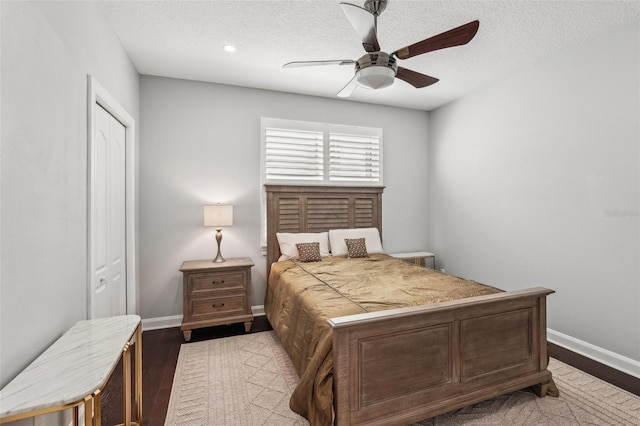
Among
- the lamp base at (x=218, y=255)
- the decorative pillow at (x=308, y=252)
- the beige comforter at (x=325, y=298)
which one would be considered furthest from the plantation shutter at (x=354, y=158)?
the lamp base at (x=218, y=255)

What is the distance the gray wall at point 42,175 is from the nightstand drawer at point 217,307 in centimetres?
129

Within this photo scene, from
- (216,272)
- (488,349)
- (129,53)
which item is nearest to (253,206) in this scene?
(216,272)

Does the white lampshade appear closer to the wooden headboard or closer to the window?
the wooden headboard

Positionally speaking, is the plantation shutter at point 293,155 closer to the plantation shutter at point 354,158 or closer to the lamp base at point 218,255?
the plantation shutter at point 354,158

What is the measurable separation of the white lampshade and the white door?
766mm

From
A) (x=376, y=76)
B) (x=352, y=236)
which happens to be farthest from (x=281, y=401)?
(x=376, y=76)

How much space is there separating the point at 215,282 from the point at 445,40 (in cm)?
293

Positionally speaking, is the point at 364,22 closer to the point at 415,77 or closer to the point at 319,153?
the point at 415,77

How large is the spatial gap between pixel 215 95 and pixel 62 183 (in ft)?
7.96

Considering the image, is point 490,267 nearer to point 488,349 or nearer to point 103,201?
point 488,349

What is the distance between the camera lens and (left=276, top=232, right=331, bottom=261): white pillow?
3666mm

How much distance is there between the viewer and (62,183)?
64.2 inches

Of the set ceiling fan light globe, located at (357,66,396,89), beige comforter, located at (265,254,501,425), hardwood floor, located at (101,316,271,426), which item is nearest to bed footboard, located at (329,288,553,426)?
beige comforter, located at (265,254,501,425)

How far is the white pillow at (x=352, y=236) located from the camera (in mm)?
3869
